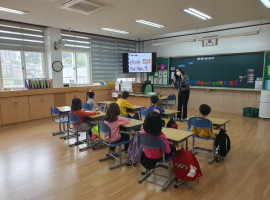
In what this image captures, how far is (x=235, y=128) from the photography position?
5270 millimetres

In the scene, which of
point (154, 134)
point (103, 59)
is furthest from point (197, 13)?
point (103, 59)

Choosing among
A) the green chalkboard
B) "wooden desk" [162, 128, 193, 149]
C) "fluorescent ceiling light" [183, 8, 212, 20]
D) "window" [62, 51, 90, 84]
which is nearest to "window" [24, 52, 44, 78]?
"window" [62, 51, 90, 84]

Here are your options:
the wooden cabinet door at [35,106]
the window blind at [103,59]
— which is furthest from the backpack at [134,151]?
the window blind at [103,59]

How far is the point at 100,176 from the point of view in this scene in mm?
2854

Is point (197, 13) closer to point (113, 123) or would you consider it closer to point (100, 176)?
point (113, 123)

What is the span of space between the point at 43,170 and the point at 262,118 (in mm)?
6460

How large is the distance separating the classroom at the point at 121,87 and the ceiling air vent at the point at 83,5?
23mm

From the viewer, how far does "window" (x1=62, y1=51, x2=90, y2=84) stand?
736cm

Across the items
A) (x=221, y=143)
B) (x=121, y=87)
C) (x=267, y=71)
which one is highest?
(x=267, y=71)

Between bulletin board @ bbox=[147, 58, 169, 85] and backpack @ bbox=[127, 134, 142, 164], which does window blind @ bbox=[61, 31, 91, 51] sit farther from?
backpack @ bbox=[127, 134, 142, 164]

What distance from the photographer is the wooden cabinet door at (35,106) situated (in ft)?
19.8

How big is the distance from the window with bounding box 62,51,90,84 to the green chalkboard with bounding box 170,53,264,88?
386 cm

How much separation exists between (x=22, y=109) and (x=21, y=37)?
2286mm

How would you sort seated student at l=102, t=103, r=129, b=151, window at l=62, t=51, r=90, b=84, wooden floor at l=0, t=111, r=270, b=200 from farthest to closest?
window at l=62, t=51, r=90, b=84 → seated student at l=102, t=103, r=129, b=151 → wooden floor at l=0, t=111, r=270, b=200
